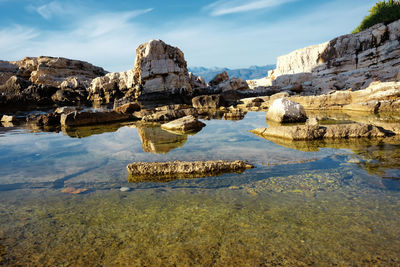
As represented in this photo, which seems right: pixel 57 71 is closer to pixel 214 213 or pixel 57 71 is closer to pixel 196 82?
pixel 196 82

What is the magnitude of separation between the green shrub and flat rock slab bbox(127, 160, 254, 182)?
138ft

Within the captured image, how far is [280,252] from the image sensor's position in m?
1.82

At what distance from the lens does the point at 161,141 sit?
19.6ft

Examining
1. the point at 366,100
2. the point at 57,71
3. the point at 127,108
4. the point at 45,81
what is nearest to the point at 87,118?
the point at 127,108

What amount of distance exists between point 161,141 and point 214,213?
3744 mm

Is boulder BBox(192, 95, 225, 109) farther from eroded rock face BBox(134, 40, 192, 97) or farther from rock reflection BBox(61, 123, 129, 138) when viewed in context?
eroded rock face BBox(134, 40, 192, 97)

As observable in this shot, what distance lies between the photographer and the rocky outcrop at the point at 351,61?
2172 cm

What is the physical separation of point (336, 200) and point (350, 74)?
26666 mm

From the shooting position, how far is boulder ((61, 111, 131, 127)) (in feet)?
31.3

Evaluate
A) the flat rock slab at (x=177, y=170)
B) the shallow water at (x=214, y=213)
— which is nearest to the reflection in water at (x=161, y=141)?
the shallow water at (x=214, y=213)

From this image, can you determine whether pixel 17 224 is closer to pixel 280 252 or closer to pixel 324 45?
pixel 280 252

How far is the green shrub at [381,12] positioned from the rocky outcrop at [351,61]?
11.0m

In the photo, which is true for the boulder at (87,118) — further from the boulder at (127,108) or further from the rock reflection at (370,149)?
the rock reflection at (370,149)

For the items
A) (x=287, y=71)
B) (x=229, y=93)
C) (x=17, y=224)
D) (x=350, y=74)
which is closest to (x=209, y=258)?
(x=17, y=224)
